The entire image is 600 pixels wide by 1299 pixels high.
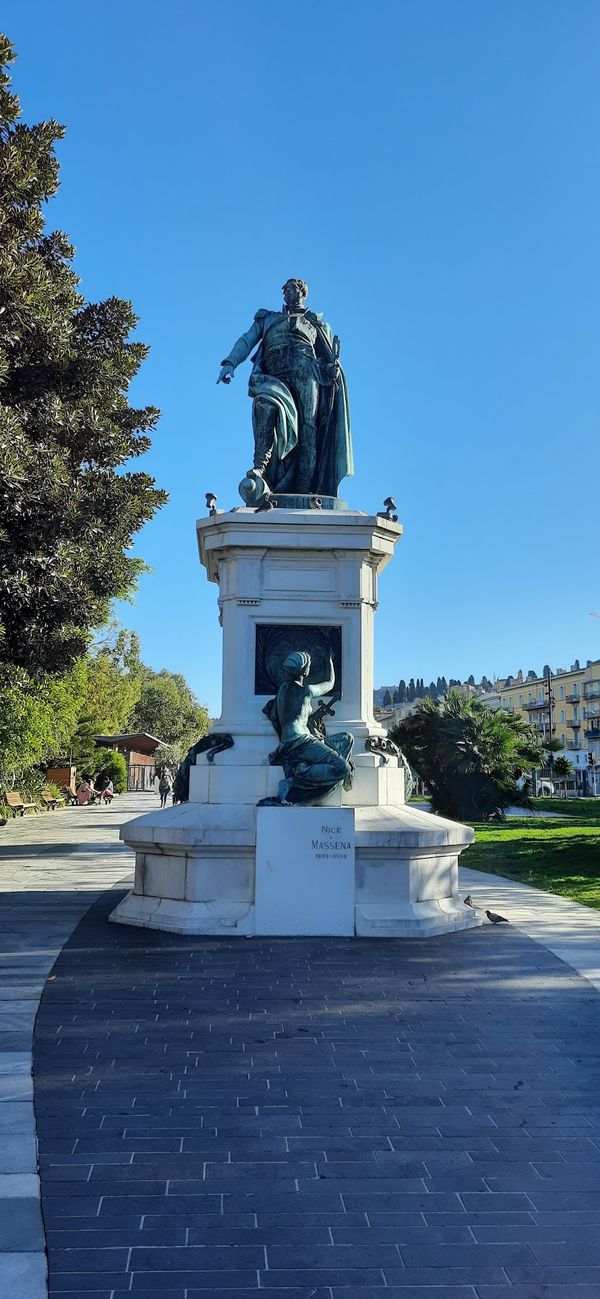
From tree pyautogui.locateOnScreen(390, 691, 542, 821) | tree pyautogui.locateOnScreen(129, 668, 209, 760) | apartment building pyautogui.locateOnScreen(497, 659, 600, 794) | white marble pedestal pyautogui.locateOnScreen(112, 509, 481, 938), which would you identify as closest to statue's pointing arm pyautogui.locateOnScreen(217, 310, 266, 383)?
white marble pedestal pyautogui.locateOnScreen(112, 509, 481, 938)

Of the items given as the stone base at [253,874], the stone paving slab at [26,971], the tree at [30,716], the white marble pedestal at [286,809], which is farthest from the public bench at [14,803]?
the stone base at [253,874]

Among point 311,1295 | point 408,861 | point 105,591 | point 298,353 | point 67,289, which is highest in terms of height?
point 67,289

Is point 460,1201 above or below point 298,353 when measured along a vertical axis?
below

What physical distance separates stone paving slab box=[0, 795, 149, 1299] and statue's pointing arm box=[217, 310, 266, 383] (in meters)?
5.80

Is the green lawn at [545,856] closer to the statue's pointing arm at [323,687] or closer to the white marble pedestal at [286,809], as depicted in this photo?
the white marble pedestal at [286,809]

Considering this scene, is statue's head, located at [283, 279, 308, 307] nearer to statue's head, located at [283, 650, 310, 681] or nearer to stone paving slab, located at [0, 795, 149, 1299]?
statue's head, located at [283, 650, 310, 681]

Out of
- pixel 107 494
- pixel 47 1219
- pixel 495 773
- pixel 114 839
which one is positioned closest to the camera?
pixel 47 1219

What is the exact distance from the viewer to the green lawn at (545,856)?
11.8 metres

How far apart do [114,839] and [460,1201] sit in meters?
17.4

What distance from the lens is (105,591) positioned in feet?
44.2

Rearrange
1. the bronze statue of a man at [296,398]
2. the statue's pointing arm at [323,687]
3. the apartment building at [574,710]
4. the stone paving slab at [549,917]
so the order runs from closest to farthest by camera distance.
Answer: the stone paving slab at [549,917], the statue's pointing arm at [323,687], the bronze statue of a man at [296,398], the apartment building at [574,710]

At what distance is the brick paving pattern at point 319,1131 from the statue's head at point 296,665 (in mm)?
2770

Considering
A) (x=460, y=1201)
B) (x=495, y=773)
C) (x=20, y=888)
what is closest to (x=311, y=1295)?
(x=460, y=1201)

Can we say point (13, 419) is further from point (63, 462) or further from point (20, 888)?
point (20, 888)
